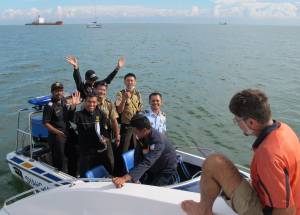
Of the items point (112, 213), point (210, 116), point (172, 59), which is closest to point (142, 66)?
point (172, 59)

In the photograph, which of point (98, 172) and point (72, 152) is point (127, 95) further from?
point (98, 172)

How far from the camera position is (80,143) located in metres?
5.67

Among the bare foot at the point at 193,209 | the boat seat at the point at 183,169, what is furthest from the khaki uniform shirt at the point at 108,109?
the bare foot at the point at 193,209

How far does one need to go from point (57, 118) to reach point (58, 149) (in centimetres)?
47

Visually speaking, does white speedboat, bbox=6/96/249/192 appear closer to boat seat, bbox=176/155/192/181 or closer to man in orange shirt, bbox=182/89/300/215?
boat seat, bbox=176/155/192/181

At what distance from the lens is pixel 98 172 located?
5.45 meters

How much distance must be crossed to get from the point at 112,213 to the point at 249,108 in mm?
1728

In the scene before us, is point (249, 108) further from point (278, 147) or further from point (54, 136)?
point (54, 136)

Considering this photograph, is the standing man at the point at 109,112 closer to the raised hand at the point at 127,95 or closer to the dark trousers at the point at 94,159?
the dark trousers at the point at 94,159

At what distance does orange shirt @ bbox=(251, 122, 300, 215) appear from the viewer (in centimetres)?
248

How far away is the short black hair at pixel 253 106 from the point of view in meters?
2.59

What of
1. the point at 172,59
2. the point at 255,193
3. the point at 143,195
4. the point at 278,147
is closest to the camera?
the point at 278,147

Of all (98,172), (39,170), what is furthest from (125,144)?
(39,170)

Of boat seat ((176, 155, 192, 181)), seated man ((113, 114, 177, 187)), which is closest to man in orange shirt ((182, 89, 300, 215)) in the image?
seated man ((113, 114, 177, 187))
